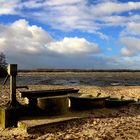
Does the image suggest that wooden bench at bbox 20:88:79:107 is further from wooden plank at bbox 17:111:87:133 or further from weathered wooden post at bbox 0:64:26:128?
wooden plank at bbox 17:111:87:133

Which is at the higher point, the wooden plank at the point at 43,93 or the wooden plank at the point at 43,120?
the wooden plank at the point at 43,93

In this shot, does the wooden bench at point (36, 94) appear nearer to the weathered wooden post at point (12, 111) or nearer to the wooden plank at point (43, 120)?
the weathered wooden post at point (12, 111)

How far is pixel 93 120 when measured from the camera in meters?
12.5

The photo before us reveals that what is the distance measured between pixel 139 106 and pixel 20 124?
6.18 metres

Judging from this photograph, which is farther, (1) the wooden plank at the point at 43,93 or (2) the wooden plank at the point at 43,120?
(1) the wooden plank at the point at 43,93

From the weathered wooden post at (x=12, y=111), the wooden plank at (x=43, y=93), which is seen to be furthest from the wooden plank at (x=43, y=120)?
the wooden plank at (x=43, y=93)

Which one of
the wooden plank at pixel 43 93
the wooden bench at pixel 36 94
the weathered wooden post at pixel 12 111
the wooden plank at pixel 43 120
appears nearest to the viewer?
the wooden plank at pixel 43 120

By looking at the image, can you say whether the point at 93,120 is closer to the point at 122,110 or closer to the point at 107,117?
the point at 107,117

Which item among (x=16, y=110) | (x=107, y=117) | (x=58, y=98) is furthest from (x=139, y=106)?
(x=16, y=110)

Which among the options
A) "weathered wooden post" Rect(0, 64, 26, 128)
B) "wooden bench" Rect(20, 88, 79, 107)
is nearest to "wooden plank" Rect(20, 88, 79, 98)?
"wooden bench" Rect(20, 88, 79, 107)

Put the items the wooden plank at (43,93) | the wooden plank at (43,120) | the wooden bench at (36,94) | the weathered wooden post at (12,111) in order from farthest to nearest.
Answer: the wooden plank at (43,93)
the wooden bench at (36,94)
the weathered wooden post at (12,111)
the wooden plank at (43,120)

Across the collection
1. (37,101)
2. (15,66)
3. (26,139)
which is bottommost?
(26,139)

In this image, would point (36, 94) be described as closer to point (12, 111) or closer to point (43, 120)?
point (12, 111)

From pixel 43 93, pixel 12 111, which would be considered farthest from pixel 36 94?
pixel 12 111
